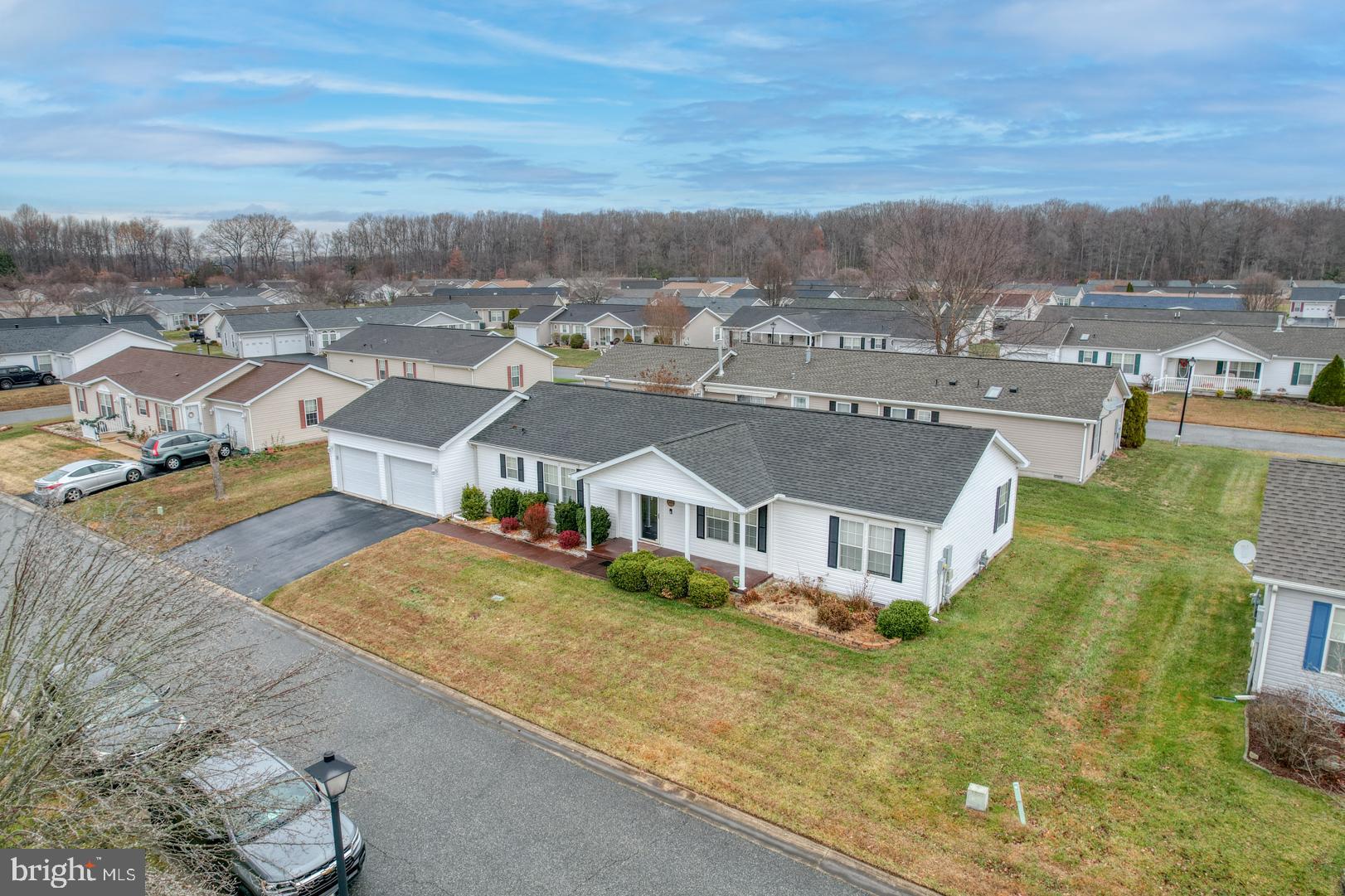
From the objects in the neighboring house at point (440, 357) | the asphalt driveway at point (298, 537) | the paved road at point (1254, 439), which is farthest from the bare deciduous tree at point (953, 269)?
the asphalt driveway at point (298, 537)

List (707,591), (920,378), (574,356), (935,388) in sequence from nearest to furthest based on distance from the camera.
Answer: (707,591) → (935,388) → (920,378) → (574,356)

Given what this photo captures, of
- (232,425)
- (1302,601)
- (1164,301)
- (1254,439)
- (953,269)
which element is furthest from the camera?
(1164,301)

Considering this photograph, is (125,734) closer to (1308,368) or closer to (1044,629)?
(1044,629)

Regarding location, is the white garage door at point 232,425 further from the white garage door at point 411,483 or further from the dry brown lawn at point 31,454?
the white garage door at point 411,483

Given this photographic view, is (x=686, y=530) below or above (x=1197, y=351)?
below

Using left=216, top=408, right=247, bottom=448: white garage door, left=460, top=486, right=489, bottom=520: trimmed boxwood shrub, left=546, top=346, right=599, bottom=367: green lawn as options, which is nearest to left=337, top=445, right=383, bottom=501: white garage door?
left=460, top=486, right=489, bottom=520: trimmed boxwood shrub

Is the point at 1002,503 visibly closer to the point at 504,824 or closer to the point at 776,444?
the point at 776,444

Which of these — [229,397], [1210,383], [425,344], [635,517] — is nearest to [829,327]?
[1210,383]

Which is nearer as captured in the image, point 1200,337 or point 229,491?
point 229,491
